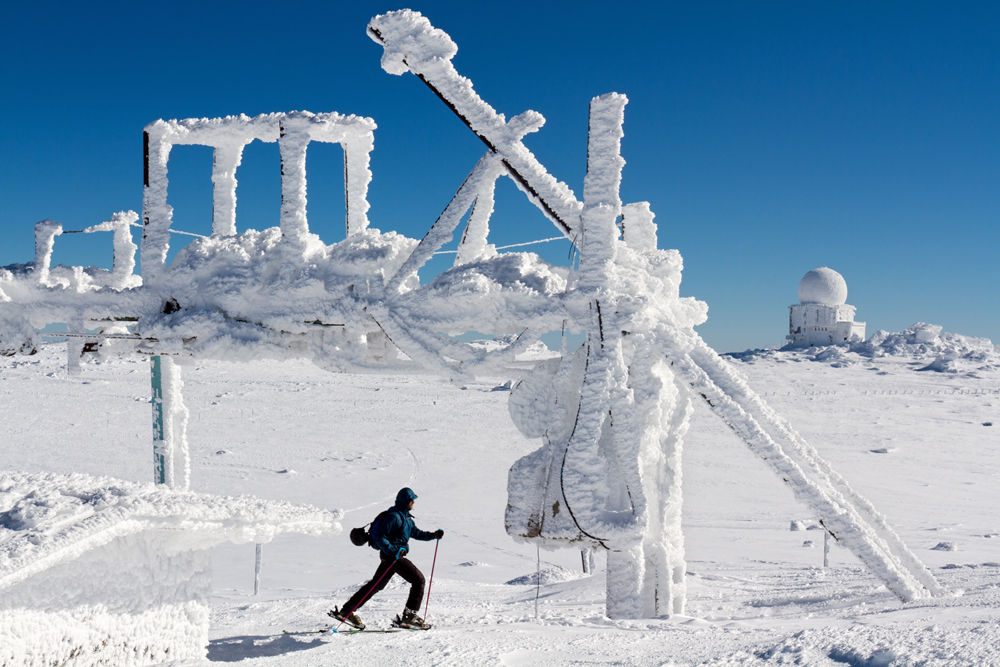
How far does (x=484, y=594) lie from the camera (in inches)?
287

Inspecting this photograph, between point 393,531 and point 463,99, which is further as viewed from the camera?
point 463,99

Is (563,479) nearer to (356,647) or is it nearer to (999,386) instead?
(356,647)

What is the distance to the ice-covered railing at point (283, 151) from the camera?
658 centimetres

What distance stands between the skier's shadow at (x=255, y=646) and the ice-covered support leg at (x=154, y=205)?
12.2ft

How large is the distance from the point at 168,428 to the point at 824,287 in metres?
28.2

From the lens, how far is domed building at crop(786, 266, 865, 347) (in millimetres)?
30188

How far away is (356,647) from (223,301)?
373 centimetres

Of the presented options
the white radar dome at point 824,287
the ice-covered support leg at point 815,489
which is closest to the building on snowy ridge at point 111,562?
the ice-covered support leg at point 815,489

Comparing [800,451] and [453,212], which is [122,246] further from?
[800,451]

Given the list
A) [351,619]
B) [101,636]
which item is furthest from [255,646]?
[101,636]

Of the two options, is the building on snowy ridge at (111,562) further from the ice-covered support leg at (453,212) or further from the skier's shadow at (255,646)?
the ice-covered support leg at (453,212)

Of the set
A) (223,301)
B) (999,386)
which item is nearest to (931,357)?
(999,386)

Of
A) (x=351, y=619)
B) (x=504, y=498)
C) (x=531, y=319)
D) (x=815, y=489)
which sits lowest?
(x=504, y=498)

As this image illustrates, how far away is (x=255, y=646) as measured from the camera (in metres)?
4.72
